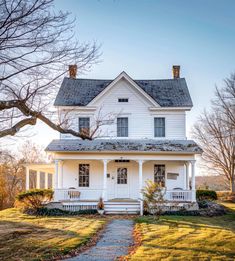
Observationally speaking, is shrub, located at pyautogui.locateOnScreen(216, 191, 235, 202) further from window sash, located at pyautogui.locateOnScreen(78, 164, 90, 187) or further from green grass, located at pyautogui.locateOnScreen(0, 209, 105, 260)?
green grass, located at pyautogui.locateOnScreen(0, 209, 105, 260)

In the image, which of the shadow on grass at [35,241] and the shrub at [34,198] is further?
the shrub at [34,198]

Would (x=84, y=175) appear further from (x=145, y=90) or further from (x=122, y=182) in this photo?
(x=145, y=90)

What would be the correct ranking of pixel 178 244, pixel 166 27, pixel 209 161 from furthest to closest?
pixel 209 161
pixel 166 27
pixel 178 244

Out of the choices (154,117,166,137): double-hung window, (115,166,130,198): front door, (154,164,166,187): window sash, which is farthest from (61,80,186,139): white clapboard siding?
(115,166,130,198): front door

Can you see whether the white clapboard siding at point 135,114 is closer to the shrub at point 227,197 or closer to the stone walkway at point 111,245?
the stone walkway at point 111,245

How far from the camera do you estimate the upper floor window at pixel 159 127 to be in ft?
82.9

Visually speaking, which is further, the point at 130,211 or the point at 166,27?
the point at 130,211

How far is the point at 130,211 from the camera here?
21.8 m

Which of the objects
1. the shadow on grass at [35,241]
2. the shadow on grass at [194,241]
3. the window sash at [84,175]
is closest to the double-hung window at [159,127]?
the window sash at [84,175]

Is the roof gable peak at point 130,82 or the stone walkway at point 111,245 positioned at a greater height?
the roof gable peak at point 130,82

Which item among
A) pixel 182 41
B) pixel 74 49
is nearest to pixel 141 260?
pixel 74 49

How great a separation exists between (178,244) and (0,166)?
27.0 meters

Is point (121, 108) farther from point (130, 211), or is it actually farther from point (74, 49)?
point (74, 49)

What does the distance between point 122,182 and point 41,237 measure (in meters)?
12.3
